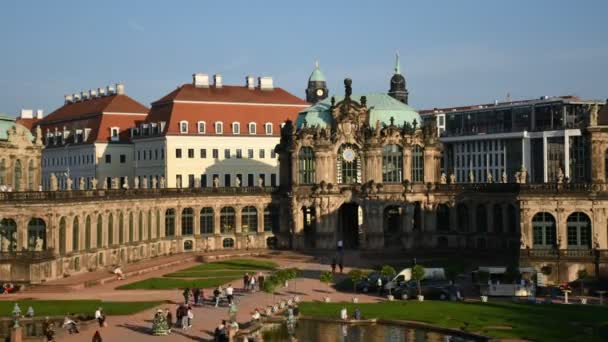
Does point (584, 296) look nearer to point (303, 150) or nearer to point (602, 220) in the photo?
point (602, 220)

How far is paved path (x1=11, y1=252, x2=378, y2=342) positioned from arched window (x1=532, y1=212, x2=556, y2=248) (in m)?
18.6

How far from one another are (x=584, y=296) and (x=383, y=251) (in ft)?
130

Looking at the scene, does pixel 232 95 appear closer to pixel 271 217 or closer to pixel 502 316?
pixel 271 217

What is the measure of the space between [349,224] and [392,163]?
1163cm

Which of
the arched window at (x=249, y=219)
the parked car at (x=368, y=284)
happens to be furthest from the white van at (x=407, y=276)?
the arched window at (x=249, y=219)

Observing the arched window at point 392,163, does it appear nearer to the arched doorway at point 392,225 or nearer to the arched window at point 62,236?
the arched doorway at point 392,225

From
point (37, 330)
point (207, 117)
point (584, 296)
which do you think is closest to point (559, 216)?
point (584, 296)

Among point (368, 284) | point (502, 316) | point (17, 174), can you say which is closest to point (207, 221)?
point (17, 174)

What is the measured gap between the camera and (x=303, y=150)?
126 m

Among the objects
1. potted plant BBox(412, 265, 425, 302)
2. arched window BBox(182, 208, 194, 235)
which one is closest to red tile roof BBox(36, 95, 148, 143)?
arched window BBox(182, 208, 194, 235)

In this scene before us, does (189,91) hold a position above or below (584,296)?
above

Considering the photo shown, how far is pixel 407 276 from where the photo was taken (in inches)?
3435

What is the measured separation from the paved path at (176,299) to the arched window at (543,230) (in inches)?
733

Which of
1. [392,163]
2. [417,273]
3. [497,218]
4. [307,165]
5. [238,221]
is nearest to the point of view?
[417,273]
